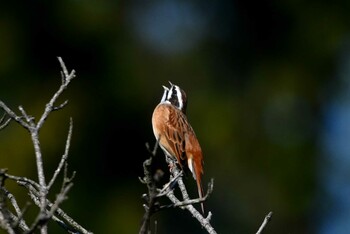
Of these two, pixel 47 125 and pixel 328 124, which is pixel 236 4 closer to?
pixel 328 124

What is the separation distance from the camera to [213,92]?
71.4ft

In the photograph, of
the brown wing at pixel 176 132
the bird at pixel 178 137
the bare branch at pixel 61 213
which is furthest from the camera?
the brown wing at pixel 176 132

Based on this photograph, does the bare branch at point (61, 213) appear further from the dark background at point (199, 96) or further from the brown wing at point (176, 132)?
the dark background at point (199, 96)

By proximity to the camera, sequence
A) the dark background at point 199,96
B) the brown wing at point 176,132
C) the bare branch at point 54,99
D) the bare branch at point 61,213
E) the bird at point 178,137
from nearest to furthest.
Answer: the bare branch at point 54,99, the bare branch at point 61,213, the bird at point 178,137, the brown wing at point 176,132, the dark background at point 199,96

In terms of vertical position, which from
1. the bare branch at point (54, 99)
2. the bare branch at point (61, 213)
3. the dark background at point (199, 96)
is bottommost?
the bare branch at point (61, 213)

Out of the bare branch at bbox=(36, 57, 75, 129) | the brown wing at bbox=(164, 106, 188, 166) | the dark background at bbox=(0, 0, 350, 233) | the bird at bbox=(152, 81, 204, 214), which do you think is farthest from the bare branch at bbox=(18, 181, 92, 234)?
the dark background at bbox=(0, 0, 350, 233)

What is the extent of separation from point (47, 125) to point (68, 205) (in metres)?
1.36

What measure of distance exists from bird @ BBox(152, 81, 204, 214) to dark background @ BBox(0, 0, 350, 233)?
9122mm

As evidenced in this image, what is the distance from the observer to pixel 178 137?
890 centimetres

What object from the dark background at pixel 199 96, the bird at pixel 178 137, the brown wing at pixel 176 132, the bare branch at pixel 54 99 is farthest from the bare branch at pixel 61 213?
the dark background at pixel 199 96

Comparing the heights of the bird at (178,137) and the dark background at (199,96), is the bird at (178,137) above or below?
below

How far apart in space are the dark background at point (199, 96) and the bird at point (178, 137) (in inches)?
359

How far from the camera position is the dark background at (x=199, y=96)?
771 inches

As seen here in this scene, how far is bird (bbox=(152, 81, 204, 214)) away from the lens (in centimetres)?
861
